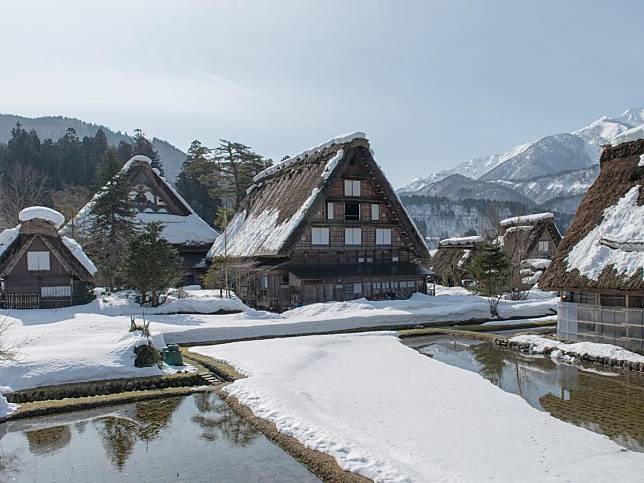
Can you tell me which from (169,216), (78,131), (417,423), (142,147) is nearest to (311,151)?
(169,216)

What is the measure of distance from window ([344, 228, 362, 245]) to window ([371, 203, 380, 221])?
1.27 m

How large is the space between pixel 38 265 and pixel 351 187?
57.4ft

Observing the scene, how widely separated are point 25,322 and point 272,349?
38.0 ft

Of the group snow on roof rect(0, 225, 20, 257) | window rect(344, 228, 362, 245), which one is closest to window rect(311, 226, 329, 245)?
window rect(344, 228, 362, 245)

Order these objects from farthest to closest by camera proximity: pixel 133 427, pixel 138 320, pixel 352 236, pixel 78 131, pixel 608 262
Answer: pixel 78 131 < pixel 352 236 < pixel 138 320 < pixel 608 262 < pixel 133 427

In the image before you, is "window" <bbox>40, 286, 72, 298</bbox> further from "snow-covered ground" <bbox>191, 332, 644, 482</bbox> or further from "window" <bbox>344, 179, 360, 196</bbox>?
"window" <bbox>344, 179, 360, 196</bbox>

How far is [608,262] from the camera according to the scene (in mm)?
17234

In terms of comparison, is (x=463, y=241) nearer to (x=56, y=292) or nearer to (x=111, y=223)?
(x=111, y=223)

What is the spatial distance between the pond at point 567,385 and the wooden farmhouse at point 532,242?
73.1 ft

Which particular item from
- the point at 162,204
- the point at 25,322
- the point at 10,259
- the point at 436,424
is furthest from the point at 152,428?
the point at 162,204

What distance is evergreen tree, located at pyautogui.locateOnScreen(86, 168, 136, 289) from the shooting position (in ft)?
112

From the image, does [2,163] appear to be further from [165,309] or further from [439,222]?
[439,222]

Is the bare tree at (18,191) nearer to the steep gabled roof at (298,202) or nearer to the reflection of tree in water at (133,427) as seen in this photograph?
the steep gabled roof at (298,202)

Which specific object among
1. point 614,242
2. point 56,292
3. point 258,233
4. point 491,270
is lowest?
point 56,292
